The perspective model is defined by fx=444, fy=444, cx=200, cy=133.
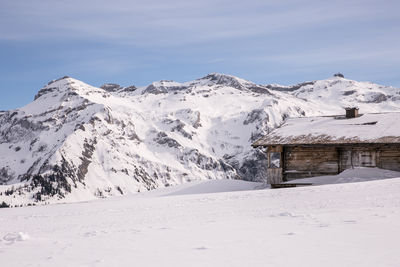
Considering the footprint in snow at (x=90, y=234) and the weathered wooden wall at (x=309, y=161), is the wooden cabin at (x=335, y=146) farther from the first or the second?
the footprint in snow at (x=90, y=234)

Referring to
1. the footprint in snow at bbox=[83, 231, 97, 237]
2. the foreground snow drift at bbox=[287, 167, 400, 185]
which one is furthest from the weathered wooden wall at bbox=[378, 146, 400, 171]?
the footprint in snow at bbox=[83, 231, 97, 237]

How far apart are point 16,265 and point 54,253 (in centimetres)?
96

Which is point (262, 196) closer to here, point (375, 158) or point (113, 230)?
point (113, 230)

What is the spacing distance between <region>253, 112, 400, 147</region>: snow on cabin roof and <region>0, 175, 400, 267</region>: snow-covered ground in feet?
39.6

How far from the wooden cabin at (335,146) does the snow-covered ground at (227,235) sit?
11.8 meters

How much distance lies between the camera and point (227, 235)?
9680 millimetres

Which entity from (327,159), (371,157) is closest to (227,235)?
(371,157)

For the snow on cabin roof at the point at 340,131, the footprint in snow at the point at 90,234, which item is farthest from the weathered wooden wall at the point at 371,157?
the footprint in snow at the point at 90,234

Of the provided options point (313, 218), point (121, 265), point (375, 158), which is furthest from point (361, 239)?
point (375, 158)

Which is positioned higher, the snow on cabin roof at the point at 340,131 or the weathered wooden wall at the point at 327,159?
the snow on cabin roof at the point at 340,131

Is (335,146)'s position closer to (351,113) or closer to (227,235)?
(351,113)

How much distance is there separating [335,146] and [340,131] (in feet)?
5.55

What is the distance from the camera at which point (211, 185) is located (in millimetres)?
31922

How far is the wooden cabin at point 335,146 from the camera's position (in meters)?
27.2
